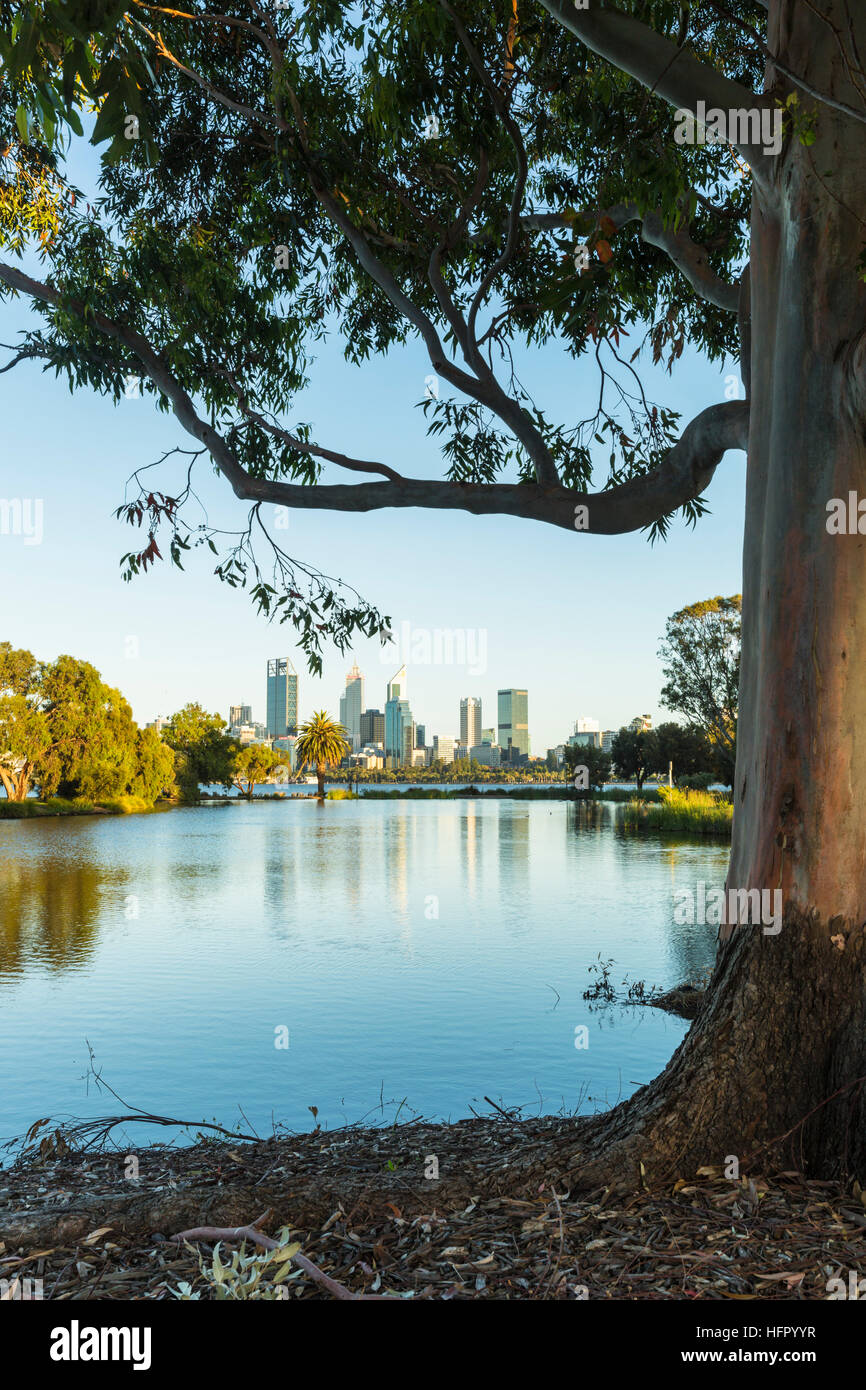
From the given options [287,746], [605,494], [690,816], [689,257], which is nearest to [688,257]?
[689,257]

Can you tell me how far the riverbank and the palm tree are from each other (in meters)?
76.4

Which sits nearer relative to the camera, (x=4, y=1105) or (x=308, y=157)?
(x=308, y=157)

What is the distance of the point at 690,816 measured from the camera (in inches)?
1296

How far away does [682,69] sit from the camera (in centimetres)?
384

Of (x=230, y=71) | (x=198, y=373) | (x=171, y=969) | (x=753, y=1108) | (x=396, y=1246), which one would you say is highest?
(x=230, y=71)

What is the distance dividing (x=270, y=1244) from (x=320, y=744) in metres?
77.7

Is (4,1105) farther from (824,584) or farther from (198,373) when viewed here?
(824,584)

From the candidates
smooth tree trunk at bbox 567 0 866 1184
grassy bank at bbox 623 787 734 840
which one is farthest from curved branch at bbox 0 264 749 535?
grassy bank at bbox 623 787 734 840

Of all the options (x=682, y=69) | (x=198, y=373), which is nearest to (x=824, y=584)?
(x=682, y=69)

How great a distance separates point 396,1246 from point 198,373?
5315 mm

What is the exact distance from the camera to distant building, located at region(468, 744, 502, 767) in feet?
303

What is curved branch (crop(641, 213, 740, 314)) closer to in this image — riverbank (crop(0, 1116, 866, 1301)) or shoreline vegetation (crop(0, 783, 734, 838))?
riverbank (crop(0, 1116, 866, 1301))

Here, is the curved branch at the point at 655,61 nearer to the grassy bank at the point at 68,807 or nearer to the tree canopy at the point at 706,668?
the tree canopy at the point at 706,668

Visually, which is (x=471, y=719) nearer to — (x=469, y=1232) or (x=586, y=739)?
(x=586, y=739)
